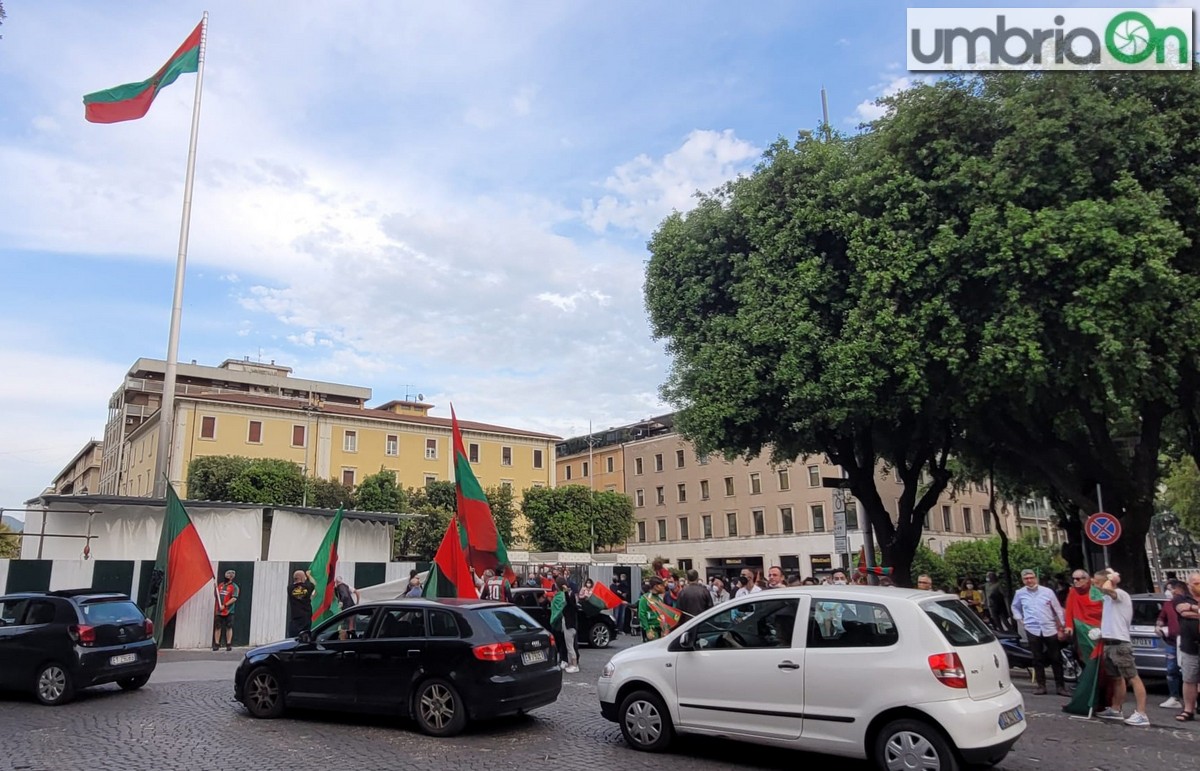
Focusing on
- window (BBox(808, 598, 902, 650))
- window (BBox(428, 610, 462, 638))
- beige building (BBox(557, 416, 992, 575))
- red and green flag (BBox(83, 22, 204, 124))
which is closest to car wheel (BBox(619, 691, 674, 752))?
window (BBox(808, 598, 902, 650))

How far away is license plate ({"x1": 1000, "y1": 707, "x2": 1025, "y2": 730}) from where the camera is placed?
667cm

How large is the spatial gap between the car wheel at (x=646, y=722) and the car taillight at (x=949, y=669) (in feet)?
8.41

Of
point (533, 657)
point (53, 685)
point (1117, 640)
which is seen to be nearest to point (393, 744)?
point (533, 657)


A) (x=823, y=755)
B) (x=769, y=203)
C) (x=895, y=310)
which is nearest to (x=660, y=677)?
(x=823, y=755)

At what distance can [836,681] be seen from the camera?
7.04m

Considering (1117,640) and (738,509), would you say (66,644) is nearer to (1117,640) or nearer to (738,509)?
(1117,640)

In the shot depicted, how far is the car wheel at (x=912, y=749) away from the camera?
6.51 metres

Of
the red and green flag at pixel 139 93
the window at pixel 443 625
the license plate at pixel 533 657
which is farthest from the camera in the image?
the red and green flag at pixel 139 93

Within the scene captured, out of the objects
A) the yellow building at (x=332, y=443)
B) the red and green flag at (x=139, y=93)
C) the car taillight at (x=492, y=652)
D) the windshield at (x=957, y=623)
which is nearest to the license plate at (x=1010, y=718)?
the windshield at (x=957, y=623)

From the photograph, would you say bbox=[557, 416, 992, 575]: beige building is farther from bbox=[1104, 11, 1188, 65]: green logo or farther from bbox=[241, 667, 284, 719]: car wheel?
bbox=[241, 667, 284, 719]: car wheel

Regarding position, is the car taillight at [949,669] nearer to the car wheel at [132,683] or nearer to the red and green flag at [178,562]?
the car wheel at [132,683]

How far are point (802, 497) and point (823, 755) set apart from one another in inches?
1995

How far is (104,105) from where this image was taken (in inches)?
853

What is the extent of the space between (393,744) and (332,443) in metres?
56.7
